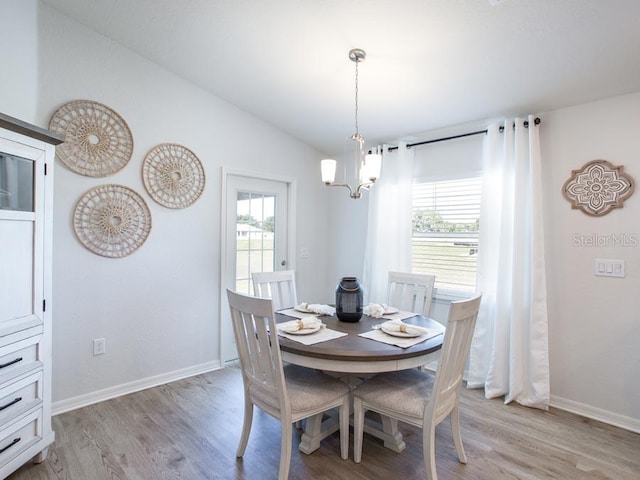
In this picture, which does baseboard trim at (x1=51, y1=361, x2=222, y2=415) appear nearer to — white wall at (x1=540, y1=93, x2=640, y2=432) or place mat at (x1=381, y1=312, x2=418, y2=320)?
place mat at (x1=381, y1=312, x2=418, y2=320)

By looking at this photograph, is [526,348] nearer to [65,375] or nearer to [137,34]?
[65,375]

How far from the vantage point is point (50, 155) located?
199cm

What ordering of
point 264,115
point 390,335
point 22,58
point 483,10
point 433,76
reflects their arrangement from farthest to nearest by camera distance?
point 264,115 → point 433,76 → point 22,58 → point 390,335 → point 483,10

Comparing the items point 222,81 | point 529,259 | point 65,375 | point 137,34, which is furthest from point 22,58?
point 529,259

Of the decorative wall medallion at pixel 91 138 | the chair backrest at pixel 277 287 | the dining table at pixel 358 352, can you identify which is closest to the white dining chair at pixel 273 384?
the dining table at pixel 358 352

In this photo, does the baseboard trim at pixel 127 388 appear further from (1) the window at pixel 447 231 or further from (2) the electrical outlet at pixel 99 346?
(1) the window at pixel 447 231

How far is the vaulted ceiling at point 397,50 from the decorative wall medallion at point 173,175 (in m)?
0.69

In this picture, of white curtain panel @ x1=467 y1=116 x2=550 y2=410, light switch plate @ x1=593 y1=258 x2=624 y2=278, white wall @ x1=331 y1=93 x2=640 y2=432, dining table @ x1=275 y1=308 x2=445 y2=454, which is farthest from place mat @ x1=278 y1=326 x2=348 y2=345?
light switch plate @ x1=593 y1=258 x2=624 y2=278

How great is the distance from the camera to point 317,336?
2.02 meters

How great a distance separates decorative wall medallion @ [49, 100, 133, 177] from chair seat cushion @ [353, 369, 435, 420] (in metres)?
2.42

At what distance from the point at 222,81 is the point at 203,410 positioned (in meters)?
2.65

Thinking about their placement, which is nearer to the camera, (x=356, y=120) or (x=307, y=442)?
(x=307, y=442)

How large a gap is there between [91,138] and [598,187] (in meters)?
3.65

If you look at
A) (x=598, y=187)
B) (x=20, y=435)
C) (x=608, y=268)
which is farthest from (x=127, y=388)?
(x=598, y=187)
